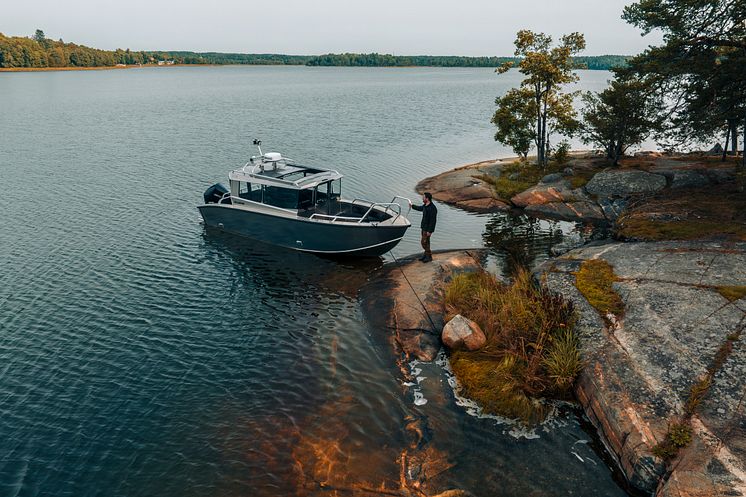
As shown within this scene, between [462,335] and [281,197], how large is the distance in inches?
454

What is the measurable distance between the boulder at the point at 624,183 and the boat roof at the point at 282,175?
16323 mm

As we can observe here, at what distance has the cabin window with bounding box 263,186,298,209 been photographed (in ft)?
72.6

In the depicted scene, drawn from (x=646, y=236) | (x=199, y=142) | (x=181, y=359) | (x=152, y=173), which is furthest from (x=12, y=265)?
(x=199, y=142)

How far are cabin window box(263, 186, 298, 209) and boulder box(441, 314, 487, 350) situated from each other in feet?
33.9

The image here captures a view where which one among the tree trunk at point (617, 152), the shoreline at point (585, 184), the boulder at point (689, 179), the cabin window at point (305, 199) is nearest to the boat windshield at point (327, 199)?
the cabin window at point (305, 199)

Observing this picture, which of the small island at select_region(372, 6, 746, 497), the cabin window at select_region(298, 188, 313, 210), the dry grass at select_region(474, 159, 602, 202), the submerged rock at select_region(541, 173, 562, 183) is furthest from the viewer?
the submerged rock at select_region(541, 173, 562, 183)

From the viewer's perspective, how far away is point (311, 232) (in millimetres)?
21781

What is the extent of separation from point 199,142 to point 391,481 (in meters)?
46.1

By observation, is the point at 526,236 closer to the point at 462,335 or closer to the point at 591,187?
the point at 591,187

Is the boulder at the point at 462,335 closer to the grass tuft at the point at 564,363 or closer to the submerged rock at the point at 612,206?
the grass tuft at the point at 564,363

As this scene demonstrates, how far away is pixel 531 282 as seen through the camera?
17859mm

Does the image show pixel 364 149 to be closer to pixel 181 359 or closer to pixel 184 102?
pixel 181 359

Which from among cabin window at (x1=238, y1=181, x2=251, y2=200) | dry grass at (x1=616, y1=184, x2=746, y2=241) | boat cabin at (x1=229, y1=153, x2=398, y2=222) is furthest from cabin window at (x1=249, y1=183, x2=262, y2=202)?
dry grass at (x1=616, y1=184, x2=746, y2=241)

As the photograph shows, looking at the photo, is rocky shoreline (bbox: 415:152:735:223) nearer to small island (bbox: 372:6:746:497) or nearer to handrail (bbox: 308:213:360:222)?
small island (bbox: 372:6:746:497)
